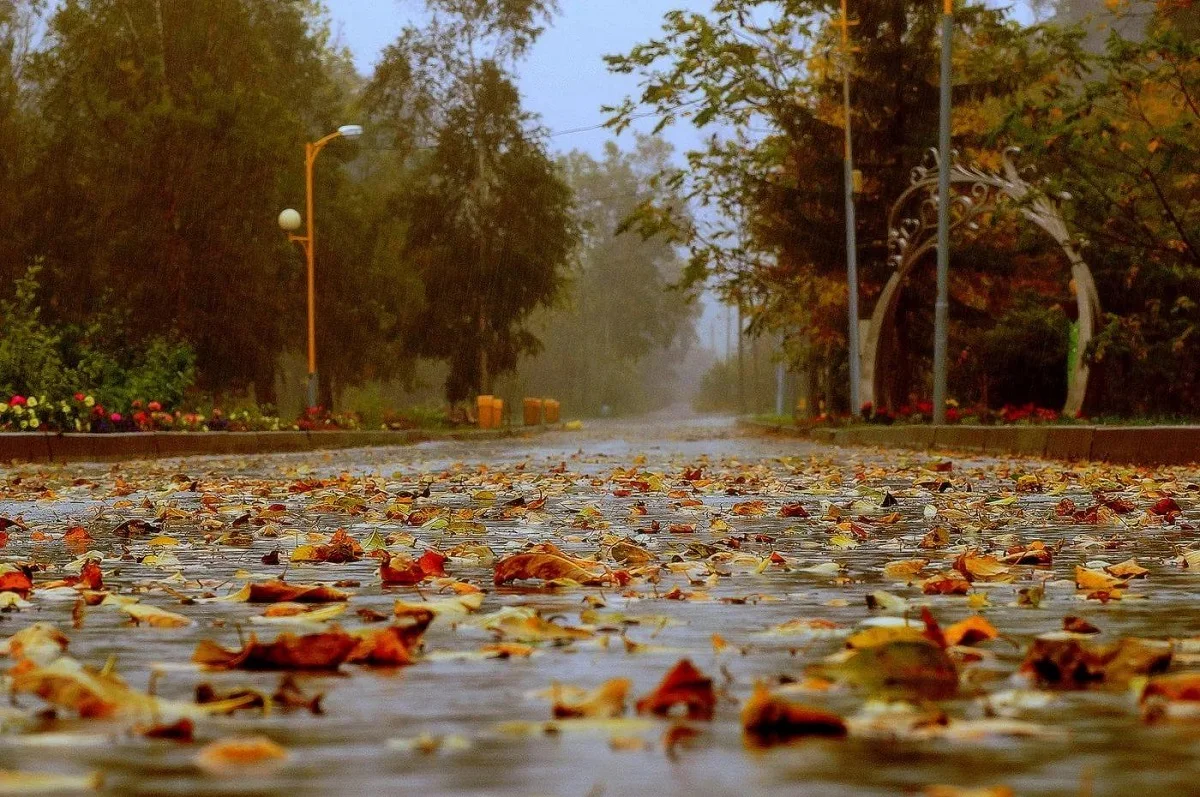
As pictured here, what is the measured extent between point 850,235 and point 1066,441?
1867 centimetres

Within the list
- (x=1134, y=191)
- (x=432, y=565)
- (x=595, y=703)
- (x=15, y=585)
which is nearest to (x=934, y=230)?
(x=1134, y=191)

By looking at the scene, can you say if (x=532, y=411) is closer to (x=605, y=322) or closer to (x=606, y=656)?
(x=606, y=656)

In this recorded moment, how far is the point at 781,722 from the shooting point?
3.59 meters

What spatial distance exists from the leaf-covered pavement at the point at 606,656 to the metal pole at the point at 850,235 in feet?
94.5

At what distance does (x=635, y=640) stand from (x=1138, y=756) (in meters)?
1.95

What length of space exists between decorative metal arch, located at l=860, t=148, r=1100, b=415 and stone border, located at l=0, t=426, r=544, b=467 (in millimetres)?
11260

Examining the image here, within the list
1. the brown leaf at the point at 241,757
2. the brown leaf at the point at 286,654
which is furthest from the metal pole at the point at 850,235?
the brown leaf at the point at 241,757

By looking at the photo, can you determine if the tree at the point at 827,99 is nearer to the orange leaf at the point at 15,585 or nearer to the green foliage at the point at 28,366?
the green foliage at the point at 28,366

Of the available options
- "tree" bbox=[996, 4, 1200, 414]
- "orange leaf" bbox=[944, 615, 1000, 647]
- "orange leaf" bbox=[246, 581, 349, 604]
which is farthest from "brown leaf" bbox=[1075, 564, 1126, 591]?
"tree" bbox=[996, 4, 1200, 414]

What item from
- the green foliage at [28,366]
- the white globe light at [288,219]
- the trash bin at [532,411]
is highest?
the white globe light at [288,219]

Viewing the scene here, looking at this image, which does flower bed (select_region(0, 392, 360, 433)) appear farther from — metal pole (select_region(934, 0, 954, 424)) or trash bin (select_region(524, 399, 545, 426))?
trash bin (select_region(524, 399, 545, 426))

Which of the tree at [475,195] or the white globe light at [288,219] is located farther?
the tree at [475,195]

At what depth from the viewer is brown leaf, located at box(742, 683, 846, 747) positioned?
353cm

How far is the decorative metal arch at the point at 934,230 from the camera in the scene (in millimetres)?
30750
